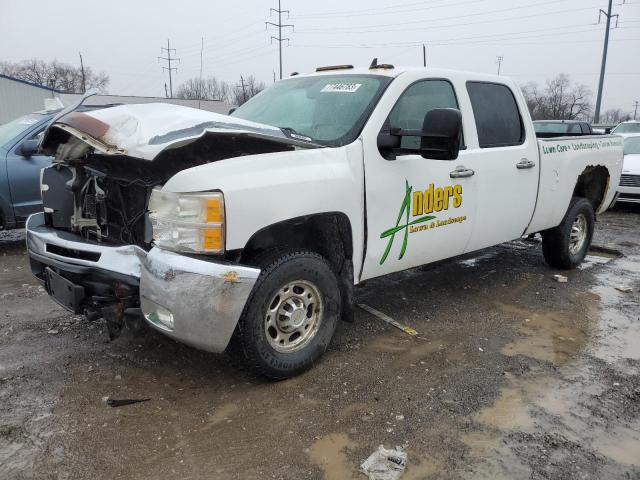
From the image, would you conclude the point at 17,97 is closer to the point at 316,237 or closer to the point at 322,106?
the point at 322,106

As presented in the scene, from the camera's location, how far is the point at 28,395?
314cm

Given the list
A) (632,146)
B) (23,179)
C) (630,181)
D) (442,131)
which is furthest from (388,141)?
(632,146)

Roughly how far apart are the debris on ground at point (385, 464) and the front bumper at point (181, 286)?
38.5 inches

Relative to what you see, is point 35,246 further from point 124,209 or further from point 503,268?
point 503,268

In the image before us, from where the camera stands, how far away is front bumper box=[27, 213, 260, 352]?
2.74 m

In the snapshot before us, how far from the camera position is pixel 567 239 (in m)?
5.79

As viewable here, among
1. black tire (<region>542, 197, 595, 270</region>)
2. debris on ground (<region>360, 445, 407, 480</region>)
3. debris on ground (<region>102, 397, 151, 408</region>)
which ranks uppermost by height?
black tire (<region>542, 197, 595, 270</region>)

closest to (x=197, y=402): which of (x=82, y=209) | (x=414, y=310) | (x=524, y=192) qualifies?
(x=82, y=209)

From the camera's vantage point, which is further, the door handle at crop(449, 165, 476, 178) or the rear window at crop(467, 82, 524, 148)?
the rear window at crop(467, 82, 524, 148)

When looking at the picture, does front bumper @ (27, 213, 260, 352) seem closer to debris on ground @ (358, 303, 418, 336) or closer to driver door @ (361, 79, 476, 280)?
driver door @ (361, 79, 476, 280)

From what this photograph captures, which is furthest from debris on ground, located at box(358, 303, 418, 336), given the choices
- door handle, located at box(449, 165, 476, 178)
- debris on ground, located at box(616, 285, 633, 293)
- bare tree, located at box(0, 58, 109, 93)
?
bare tree, located at box(0, 58, 109, 93)

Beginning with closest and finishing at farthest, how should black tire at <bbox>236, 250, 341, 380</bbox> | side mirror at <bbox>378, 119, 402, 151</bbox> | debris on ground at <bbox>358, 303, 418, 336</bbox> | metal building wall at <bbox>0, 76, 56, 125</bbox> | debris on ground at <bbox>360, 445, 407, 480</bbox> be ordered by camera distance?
debris on ground at <bbox>360, 445, 407, 480</bbox> → black tire at <bbox>236, 250, 341, 380</bbox> → side mirror at <bbox>378, 119, 402, 151</bbox> → debris on ground at <bbox>358, 303, 418, 336</bbox> → metal building wall at <bbox>0, 76, 56, 125</bbox>

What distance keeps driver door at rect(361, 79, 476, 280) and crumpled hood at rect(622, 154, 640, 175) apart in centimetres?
816

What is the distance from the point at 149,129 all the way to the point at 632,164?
35.6ft
